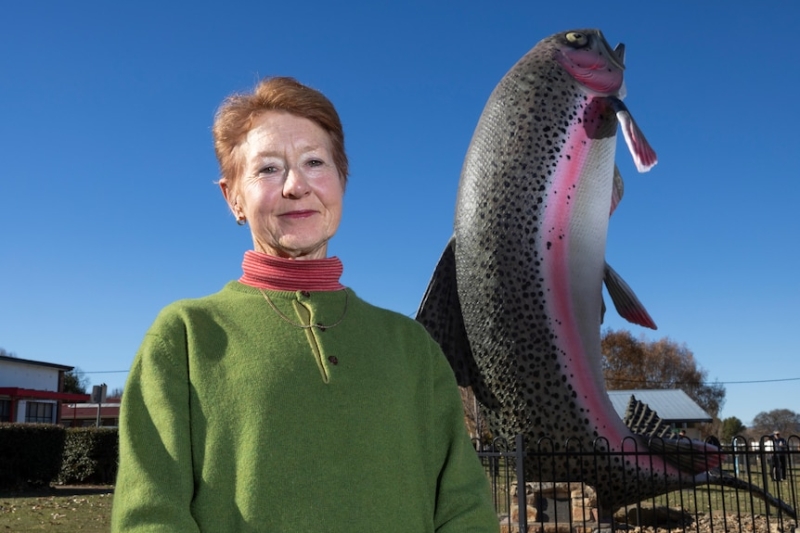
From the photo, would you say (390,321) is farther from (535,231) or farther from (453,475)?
(535,231)

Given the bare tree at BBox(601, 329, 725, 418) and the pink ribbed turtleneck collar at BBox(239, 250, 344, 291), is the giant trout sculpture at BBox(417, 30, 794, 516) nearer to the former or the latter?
the pink ribbed turtleneck collar at BBox(239, 250, 344, 291)

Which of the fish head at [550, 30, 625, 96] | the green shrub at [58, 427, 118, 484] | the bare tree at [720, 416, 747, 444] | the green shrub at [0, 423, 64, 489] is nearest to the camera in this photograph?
the fish head at [550, 30, 625, 96]

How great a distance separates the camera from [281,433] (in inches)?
54.6

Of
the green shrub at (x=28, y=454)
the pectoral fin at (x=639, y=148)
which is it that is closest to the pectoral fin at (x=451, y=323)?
the pectoral fin at (x=639, y=148)

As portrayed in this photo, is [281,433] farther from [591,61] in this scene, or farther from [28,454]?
[28,454]

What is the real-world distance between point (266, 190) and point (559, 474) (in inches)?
177

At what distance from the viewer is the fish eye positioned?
5.38 metres

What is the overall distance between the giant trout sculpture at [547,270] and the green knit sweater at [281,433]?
360 cm

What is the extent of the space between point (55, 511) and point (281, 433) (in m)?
10.8

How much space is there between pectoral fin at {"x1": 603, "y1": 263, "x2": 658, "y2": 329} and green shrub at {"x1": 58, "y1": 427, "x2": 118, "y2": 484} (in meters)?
14.1

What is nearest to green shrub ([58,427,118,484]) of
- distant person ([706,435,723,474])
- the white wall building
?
the white wall building

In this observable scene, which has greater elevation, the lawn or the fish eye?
the fish eye

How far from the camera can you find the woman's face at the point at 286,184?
61.2 inches

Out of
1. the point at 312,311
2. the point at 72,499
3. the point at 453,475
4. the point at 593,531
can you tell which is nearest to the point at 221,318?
the point at 312,311
